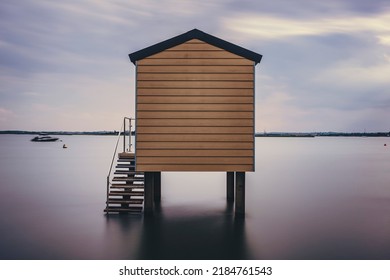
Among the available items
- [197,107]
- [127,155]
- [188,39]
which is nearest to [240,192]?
[197,107]

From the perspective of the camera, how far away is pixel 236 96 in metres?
11.5

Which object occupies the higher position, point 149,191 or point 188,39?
point 188,39

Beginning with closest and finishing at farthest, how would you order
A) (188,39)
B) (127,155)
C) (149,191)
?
(188,39) → (149,191) → (127,155)

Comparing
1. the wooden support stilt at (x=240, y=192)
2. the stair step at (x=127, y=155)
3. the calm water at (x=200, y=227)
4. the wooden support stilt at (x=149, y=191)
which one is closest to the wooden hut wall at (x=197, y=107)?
the wooden support stilt at (x=240, y=192)

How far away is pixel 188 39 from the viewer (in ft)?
37.9

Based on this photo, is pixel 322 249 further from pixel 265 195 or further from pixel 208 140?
pixel 265 195

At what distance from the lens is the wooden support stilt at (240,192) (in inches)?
474

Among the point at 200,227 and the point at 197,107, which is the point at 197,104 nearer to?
the point at 197,107

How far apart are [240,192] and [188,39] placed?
16.0ft

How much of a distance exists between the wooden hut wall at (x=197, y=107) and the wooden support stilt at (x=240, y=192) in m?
0.57

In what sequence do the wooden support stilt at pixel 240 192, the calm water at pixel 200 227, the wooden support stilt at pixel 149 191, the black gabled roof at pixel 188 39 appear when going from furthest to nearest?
the wooden support stilt at pixel 149 191, the wooden support stilt at pixel 240 192, the black gabled roof at pixel 188 39, the calm water at pixel 200 227

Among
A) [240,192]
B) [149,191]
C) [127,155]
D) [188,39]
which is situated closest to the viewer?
[188,39]

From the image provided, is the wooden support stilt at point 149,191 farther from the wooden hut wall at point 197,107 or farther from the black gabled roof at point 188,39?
the black gabled roof at point 188,39

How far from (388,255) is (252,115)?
5.00 m
